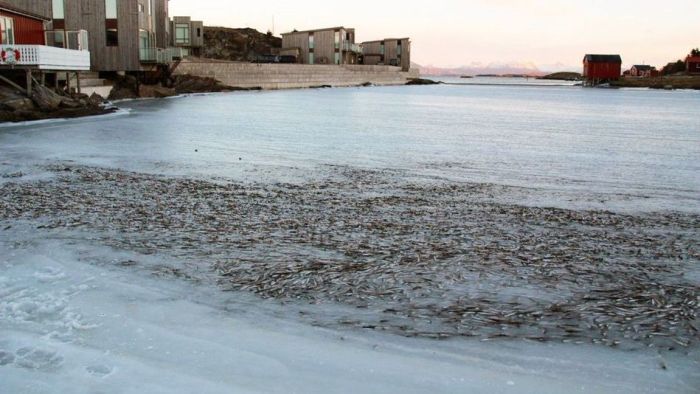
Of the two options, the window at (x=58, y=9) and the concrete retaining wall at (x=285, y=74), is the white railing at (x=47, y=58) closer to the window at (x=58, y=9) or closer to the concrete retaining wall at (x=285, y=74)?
the window at (x=58, y=9)

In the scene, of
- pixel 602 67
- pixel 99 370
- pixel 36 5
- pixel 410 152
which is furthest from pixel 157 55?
pixel 602 67

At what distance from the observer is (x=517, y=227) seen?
28.8 ft

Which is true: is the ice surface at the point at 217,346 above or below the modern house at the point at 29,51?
below

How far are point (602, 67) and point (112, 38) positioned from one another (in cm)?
10532

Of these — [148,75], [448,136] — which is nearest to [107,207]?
[448,136]

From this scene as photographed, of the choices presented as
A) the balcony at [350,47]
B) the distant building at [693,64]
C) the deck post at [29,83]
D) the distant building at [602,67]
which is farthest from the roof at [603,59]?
the deck post at [29,83]

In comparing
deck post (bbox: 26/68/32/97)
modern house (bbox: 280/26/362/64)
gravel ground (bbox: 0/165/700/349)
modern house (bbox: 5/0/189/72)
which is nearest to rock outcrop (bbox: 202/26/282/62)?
modern house (bbox: 280/26/362/64)

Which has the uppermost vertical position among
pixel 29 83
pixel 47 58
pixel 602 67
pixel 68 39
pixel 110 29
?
pixel 602 67

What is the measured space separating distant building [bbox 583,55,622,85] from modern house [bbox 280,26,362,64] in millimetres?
52087

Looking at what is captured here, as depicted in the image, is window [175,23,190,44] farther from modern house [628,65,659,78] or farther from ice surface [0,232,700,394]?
modern house [628,65,659,78]

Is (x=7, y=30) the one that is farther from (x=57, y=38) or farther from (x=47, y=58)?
(x=57, y=38)

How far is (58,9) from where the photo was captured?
44.4 m

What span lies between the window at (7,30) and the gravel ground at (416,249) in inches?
891

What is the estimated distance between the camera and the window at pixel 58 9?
44344 millimetres
